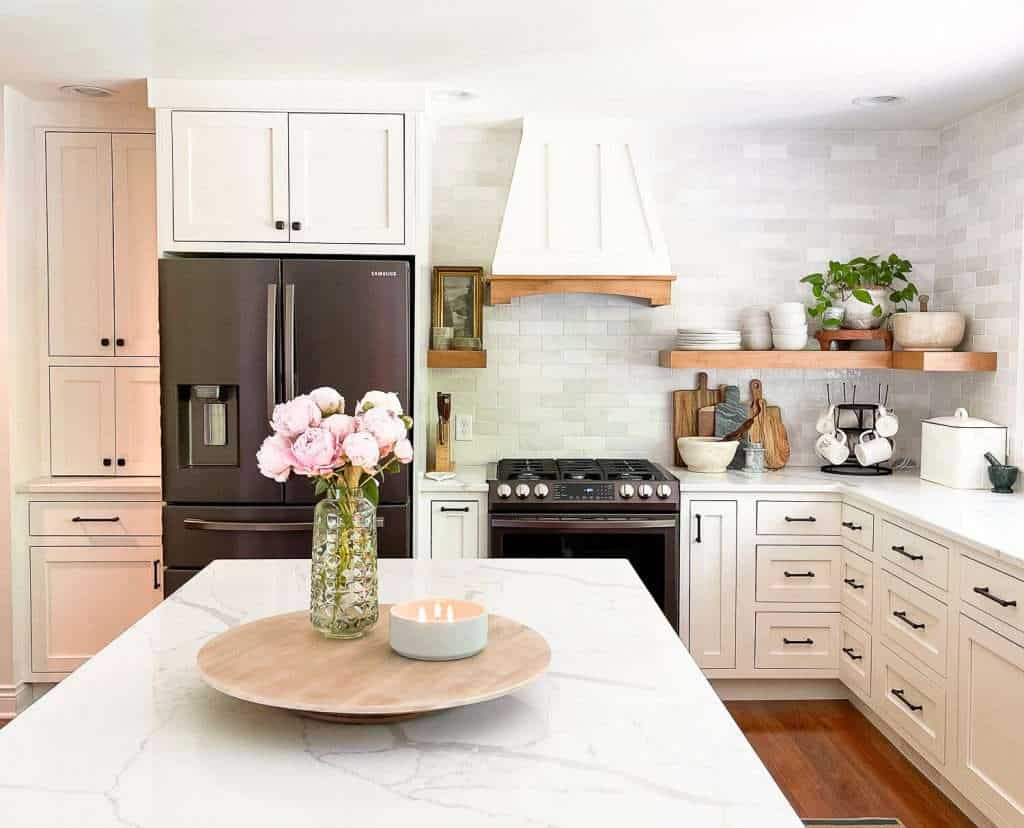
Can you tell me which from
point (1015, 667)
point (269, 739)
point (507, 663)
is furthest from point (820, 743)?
point (269, 739)

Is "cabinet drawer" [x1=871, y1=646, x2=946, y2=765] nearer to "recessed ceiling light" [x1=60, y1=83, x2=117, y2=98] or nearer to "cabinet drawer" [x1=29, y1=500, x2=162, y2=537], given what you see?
"cabinet drawer" [x1=29, y1=500, x2=162, y2=537]

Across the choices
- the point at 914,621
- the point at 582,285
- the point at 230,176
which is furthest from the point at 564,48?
the point at 914,621

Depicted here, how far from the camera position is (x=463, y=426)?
4.53 metres

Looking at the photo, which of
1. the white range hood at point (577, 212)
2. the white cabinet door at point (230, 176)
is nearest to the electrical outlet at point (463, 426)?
the white range hood at point (577, 212)

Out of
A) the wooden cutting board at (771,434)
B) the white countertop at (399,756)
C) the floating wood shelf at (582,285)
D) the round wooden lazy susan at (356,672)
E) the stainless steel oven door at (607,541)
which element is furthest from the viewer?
the wooden cutting board at (771,434)

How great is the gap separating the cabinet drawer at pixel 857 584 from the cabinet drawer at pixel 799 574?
42mm

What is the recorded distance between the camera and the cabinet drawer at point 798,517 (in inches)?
157

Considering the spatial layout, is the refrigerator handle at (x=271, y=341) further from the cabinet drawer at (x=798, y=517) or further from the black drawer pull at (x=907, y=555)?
the black drawer pull at (x=907, y=555)

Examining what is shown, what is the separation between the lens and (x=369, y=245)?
3803 mm

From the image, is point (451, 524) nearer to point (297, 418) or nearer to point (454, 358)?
point (454, 358)

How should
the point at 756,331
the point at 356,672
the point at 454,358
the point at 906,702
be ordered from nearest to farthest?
1. the point at 356,672
2. the point at 906,702
3. the point at 454,358
4. the point at 756,331

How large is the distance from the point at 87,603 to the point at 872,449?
11.2ft

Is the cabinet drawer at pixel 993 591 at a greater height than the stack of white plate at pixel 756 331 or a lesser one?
lesser

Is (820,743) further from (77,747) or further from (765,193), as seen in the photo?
(77,747)
